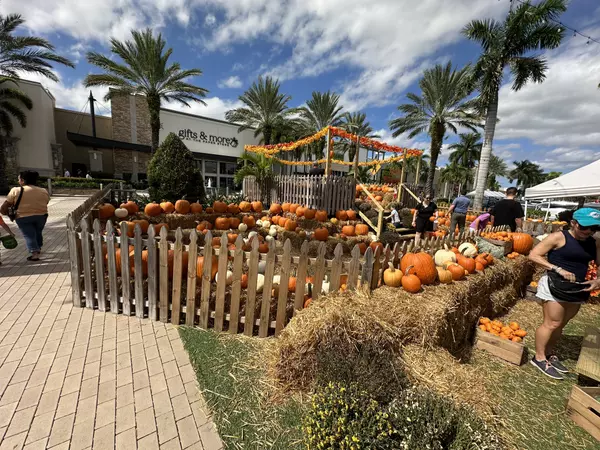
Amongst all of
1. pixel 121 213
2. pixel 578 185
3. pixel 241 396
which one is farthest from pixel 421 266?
pixel 578 185

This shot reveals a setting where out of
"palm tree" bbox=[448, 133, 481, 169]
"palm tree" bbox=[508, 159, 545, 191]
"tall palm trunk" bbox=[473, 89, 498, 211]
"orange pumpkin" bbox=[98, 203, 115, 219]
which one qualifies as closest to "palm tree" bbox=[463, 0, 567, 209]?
"tall palm trunk" bbox=[473, 89, 498, 211]

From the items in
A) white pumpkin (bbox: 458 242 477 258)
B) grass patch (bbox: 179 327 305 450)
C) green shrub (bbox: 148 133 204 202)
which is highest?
green shrub (bbox: 148 133 204 202)

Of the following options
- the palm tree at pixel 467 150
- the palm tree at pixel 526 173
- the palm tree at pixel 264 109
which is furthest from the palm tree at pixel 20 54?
the palm tree at pixel 526 173

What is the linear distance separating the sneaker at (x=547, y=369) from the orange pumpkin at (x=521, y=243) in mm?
3011

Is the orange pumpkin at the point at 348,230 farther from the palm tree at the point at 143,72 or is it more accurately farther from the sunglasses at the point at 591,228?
the palm tree at the point at 143,72

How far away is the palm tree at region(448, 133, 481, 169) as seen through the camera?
45103 mm

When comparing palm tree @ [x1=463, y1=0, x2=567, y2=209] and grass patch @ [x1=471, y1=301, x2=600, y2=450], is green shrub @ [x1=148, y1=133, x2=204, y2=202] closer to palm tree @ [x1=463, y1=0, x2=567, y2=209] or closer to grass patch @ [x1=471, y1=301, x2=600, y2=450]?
grass patch @ [x1=471, y1=301, x2=600, y2=450]

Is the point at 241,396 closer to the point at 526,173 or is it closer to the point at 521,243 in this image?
the point at 521,243

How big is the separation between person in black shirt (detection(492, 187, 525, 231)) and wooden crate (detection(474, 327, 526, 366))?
414 centimetres

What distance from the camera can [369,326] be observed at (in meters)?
2.22

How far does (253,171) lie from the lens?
10.4 meters

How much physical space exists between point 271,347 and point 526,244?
17.9ft

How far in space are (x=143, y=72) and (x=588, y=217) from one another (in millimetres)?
19880

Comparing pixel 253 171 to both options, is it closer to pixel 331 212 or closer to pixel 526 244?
pixel 331 212
